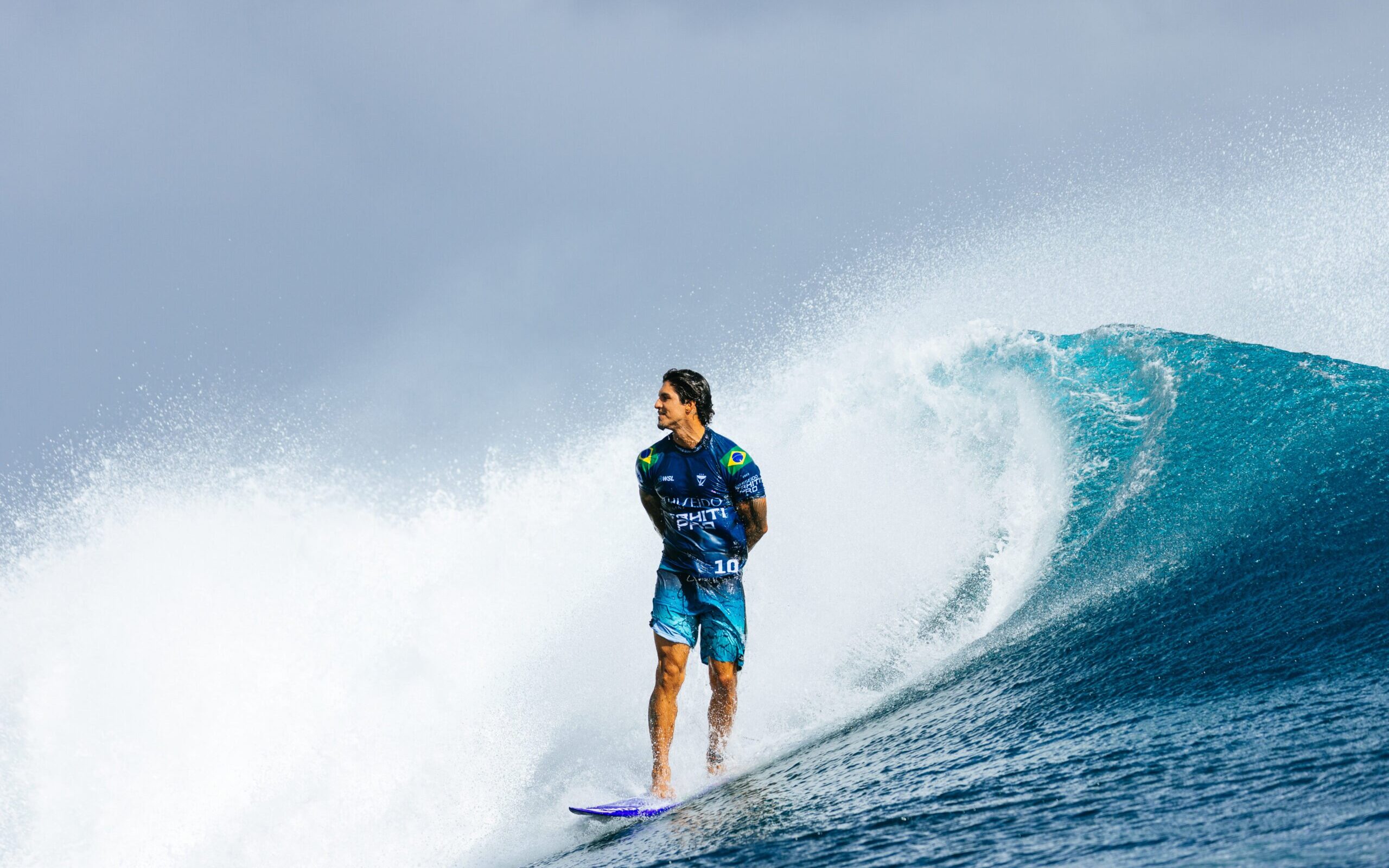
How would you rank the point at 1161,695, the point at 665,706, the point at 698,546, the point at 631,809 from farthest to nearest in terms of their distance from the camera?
the point at 698,546 → the point at 665,706 → the point at 631,809 → the point at 1161,695

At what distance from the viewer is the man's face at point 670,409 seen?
14.9 feet

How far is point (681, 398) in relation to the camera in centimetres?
457

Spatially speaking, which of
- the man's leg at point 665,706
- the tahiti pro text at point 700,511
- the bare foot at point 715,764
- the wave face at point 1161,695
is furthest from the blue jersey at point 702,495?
the wave face at point 1161,695

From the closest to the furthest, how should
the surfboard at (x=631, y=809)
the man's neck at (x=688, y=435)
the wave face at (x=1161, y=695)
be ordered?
1. the wave face at (x=1161, y=695)
2. the surfboard at (x=631, y=809)
3. the man's neck at (x=688, y=435)

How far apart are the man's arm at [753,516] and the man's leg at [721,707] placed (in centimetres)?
59

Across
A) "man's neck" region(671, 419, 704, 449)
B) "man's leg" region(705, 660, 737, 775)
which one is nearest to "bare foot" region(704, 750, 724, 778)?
"man's leg" region(705, 660, 737, 775)

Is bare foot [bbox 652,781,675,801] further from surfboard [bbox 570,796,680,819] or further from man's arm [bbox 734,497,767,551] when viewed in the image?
man's arm [bbox 734,497,767,551]

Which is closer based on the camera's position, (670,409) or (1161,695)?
(1161,695)

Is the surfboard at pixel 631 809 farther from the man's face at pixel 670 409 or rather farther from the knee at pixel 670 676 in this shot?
the man's face at pixel 670 409

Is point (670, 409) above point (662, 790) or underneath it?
above

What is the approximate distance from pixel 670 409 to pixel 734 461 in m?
0.42

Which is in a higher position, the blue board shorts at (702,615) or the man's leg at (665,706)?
the blue board shorts at (702,615)

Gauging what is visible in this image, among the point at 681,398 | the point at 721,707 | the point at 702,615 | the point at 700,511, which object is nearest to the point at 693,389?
the point at 681,398

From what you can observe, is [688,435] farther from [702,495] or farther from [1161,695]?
[1161,695]
